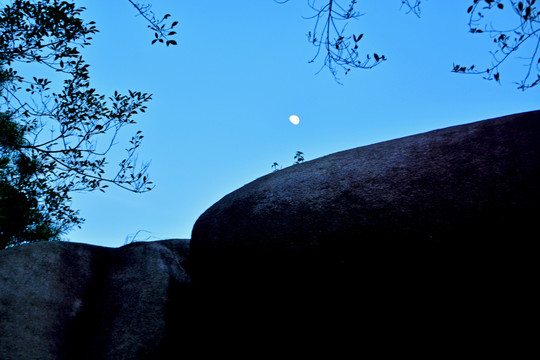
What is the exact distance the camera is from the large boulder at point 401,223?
9.77ft

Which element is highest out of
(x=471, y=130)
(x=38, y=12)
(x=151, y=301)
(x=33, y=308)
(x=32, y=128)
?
(x=38, y=12)

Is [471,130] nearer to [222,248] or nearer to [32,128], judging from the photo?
[222,248]

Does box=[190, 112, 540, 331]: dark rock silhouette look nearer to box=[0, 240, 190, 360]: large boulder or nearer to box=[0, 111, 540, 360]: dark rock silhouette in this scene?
box=[0, 111, 540, 360]: dark rock silhouette

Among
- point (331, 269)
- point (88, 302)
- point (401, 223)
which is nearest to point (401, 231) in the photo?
point (401, 223)

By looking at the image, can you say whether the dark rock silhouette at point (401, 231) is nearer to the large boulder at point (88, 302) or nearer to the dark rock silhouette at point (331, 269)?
the dark rock silhouette at point (331, 269)

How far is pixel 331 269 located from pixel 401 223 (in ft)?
2.62

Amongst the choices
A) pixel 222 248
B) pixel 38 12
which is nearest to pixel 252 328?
pixel 222 248

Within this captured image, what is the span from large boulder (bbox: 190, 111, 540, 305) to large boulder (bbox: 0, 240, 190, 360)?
913 mm

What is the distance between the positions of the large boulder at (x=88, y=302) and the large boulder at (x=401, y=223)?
91cm

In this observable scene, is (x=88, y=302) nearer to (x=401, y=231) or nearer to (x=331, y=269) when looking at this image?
(x=331, y=269)

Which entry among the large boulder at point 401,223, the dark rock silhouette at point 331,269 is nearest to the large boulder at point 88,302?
the dark rock silhouette at point 331,269

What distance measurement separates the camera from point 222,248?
4.14 m

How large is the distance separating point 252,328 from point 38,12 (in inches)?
262

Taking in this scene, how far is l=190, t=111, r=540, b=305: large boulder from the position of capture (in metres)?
2.98
